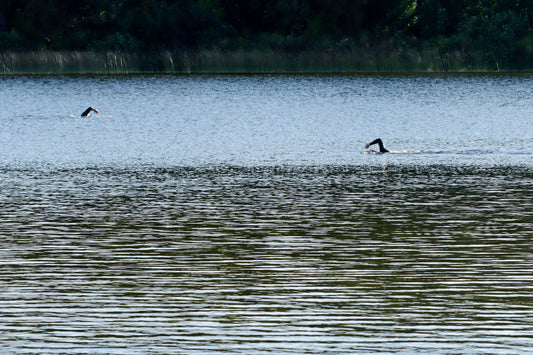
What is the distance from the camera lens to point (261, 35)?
66375 mm

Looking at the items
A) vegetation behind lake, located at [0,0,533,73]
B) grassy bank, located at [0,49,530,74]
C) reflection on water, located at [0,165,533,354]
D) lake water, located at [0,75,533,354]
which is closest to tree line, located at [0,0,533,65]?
vegetation behind lake, located at [0,0,533,73]

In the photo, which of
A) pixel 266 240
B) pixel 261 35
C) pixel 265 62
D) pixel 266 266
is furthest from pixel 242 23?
pixel 266 266

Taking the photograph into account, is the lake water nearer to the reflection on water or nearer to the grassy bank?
the reflection on water

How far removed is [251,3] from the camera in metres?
67.8

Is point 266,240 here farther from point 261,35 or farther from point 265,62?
point 261,35

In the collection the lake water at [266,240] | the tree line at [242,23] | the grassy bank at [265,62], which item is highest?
the tree line at [242,23]

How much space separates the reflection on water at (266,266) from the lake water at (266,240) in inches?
1.3

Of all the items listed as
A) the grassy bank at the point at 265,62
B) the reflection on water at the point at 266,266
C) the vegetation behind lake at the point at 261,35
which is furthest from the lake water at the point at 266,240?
the vegetation behind lake at the point at 261,35

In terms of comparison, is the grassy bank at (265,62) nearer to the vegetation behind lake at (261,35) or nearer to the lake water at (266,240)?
the vegetation behind lake at (261,35)

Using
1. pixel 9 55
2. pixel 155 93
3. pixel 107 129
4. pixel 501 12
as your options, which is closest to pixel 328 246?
pixel 107 129

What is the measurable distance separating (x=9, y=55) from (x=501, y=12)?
99.7ft

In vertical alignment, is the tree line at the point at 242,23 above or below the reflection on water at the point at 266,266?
above

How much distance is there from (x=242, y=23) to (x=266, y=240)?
187 feet

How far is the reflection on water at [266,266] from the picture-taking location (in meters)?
8.81
